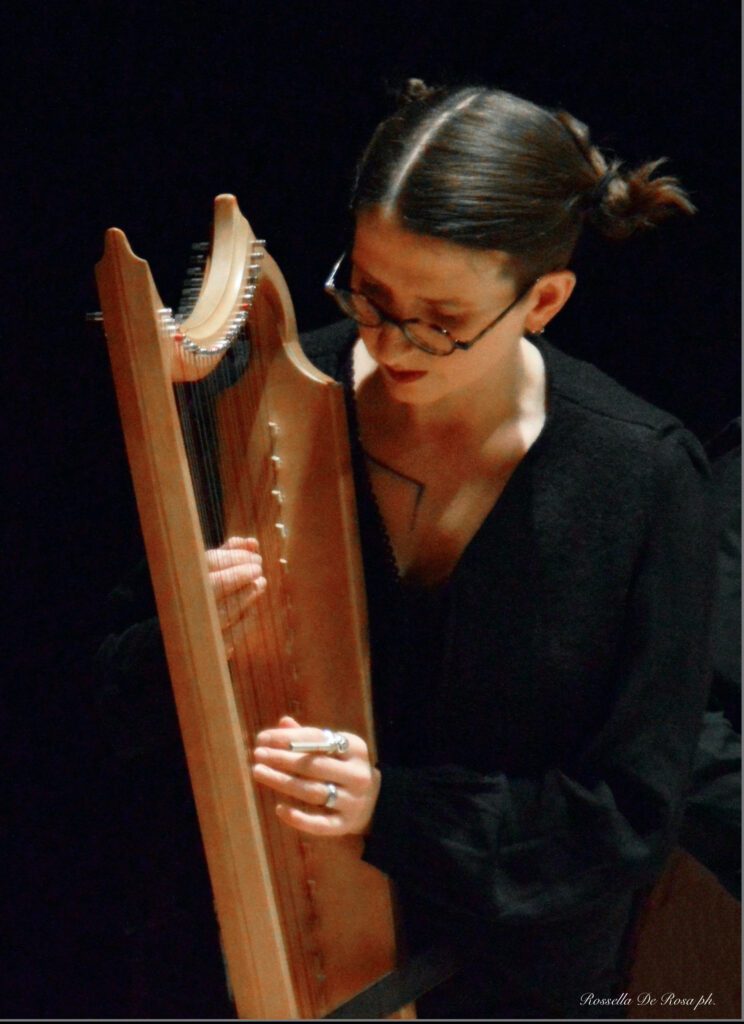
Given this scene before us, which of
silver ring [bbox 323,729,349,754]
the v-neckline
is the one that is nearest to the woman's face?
the v-neckline

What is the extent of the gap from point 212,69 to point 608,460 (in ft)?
2.03

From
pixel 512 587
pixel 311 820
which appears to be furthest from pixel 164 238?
pixel 311 820

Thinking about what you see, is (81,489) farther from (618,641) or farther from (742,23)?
(742,23)

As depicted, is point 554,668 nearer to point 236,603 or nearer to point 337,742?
point 337,742

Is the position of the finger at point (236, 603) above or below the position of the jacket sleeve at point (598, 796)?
above

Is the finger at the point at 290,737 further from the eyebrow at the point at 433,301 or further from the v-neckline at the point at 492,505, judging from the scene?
the eyebrow at the point at 433,301

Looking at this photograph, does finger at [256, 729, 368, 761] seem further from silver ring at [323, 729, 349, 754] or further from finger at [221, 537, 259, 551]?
finger at [221, 537, 259, 551]

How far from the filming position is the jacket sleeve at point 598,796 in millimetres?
1146

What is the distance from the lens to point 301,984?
1.14 m

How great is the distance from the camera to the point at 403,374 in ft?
3.58

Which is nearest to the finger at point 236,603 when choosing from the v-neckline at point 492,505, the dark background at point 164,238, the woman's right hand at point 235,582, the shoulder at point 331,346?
the woman's right hand at point 235,582

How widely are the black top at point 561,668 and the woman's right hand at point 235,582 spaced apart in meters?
0.21

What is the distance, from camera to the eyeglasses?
3.42 ft

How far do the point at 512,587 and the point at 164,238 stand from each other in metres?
0.58
